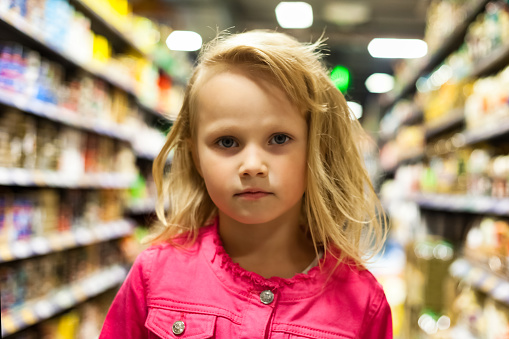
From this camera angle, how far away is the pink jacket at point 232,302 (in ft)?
3.40

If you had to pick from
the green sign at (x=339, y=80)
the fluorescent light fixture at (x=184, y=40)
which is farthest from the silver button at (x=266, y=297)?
the fluorescent light fixture at (x=184, y=40)

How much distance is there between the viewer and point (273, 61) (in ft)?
3.41

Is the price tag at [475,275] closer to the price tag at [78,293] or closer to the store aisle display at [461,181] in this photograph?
the store aisle display at [461,181]

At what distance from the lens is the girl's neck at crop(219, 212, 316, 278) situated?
3.74 feet

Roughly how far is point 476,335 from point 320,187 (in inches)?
86.6

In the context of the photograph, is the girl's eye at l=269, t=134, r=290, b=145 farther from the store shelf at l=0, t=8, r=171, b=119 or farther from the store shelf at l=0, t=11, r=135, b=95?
the store shelf at l=0, t=11, r=135, b=95

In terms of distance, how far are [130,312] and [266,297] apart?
32 centimetres

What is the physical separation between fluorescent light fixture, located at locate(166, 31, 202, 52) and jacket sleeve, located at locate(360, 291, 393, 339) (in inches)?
331

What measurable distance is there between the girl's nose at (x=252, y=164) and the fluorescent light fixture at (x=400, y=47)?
8991mm

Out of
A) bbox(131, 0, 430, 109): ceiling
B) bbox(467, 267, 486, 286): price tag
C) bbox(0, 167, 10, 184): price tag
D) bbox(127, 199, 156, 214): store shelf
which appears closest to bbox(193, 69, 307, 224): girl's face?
bbox(0, 167, 10, 184): price tag

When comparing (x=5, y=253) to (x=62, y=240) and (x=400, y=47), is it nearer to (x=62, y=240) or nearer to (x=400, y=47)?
(x=62, y=240)

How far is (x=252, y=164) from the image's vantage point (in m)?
0.99

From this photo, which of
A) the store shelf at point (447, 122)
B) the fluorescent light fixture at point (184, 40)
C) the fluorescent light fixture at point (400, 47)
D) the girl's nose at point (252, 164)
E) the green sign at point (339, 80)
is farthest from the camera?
the fluorescent light fixture at point (400, 47)

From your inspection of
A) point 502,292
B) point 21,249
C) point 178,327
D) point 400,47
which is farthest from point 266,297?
point 400,47
